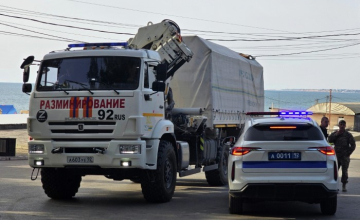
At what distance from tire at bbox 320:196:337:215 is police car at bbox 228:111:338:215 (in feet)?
0.83

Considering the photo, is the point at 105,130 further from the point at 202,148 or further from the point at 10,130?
the point at 10,130

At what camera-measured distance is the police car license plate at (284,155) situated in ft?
36.0

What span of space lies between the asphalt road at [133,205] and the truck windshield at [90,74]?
7.22ft

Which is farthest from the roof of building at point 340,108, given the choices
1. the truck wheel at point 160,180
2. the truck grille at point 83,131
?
the truck grille at point 83,131

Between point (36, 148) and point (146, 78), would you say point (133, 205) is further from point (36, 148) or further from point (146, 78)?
point (146, 78)

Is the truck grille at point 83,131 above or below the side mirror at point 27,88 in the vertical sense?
below

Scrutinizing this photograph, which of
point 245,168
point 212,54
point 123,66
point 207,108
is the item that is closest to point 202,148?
point 207,108

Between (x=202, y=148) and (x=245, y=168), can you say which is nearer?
(x=245, y=168)

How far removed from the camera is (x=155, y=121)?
1327 centimetres

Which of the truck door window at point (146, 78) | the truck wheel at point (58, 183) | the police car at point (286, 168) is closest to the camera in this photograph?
the police car at point (286, 168)

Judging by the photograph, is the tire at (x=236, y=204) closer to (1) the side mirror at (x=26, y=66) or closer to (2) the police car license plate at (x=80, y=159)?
(2) the police car license plate at (x=80, y=159)

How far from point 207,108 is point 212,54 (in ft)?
4.58

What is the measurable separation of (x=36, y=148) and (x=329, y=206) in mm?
5398


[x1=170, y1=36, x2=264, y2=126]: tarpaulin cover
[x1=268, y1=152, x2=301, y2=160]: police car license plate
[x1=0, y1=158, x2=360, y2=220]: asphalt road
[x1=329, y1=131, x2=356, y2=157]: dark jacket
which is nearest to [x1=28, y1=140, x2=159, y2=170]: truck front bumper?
[x1=0, y1=158, x2=360, y2=220]: asphalt road
